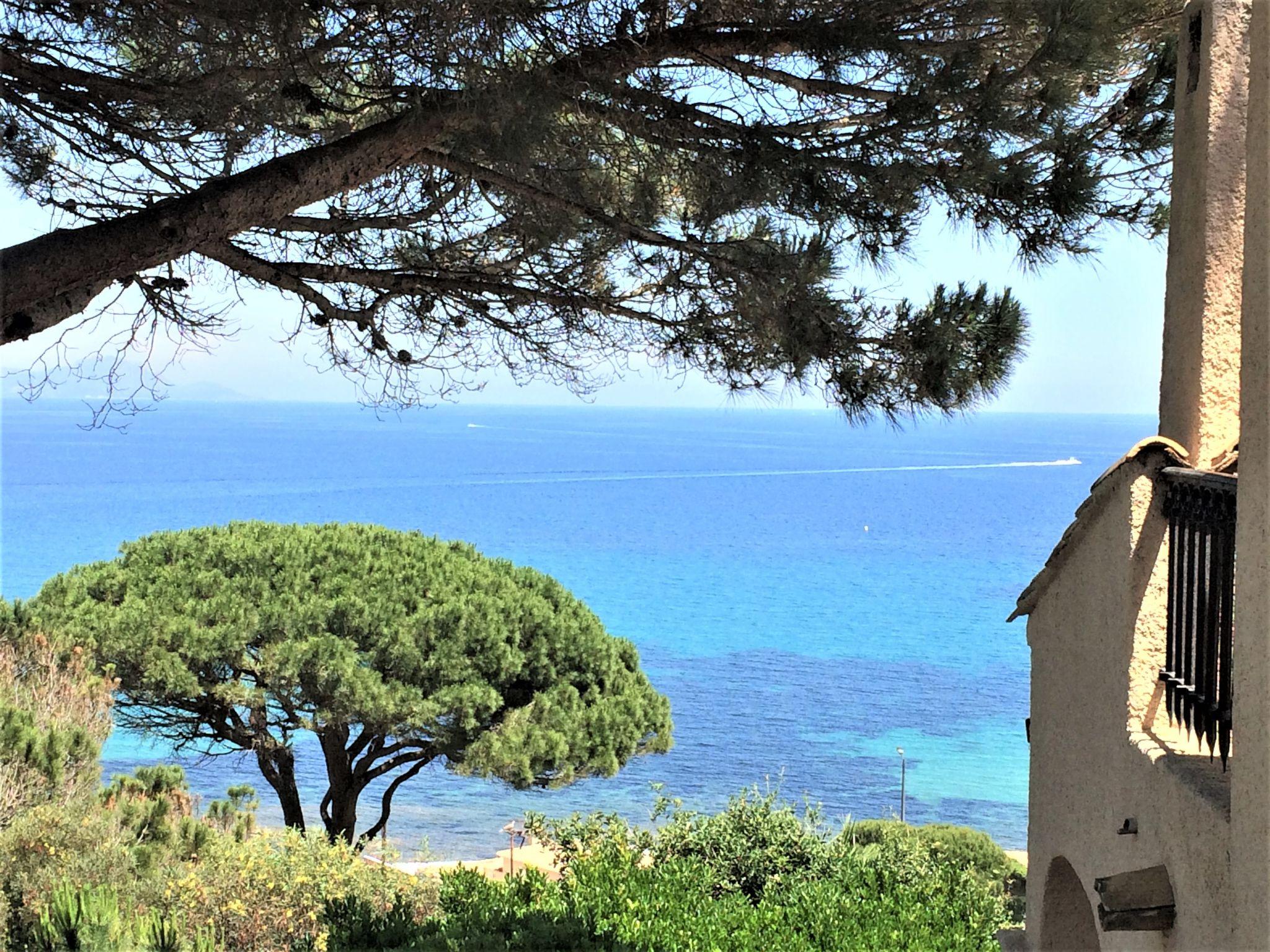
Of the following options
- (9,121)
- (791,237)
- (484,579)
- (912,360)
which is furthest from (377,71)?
(484,579)

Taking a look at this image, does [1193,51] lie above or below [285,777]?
above

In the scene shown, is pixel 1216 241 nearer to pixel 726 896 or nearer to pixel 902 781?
pixel 726 896

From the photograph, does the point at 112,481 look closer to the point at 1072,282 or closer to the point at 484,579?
the point at 484,579

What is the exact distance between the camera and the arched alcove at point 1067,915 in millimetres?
3670

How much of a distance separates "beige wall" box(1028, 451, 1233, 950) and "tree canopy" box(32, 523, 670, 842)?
7.42m

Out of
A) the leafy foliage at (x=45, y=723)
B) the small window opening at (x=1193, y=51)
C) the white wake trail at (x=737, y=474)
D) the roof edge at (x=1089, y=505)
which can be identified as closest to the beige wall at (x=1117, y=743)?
the roof edge at (x=1089, y=505)

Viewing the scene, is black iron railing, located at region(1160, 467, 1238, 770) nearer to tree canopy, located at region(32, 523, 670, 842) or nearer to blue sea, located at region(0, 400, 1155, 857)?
blue sea, located at region(0, 400, 1155, 857)

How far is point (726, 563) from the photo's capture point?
2393 inches

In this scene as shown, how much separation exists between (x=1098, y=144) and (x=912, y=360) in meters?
0.98

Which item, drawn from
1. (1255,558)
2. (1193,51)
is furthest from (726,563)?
(1255,558)

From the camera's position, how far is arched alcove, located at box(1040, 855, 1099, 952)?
3670mm

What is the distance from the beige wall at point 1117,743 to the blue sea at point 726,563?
135 cm

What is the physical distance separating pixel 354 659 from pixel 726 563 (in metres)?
50.7

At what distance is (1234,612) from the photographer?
213cm
